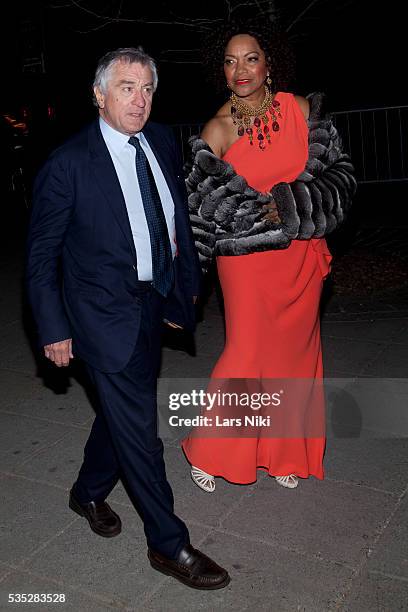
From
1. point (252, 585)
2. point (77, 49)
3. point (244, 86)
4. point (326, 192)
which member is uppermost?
point (77, 49)

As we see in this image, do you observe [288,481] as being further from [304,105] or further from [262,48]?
[262,48]

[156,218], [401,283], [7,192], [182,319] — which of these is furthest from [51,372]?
[7,192]

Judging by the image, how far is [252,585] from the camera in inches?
125

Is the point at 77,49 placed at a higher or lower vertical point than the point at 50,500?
higher

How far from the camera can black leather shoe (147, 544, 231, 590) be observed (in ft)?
10.3

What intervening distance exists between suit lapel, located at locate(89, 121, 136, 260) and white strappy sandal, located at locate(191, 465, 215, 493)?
1.54 metres

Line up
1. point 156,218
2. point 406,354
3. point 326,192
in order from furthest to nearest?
point 406,354
point 326,192
point 156,218

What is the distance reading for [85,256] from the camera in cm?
304

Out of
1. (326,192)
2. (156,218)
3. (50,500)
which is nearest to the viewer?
(156,218)

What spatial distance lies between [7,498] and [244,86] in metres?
2.48

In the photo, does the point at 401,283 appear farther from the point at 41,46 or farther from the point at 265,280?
the point at 41,46

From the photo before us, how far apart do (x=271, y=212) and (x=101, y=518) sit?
1.72 m

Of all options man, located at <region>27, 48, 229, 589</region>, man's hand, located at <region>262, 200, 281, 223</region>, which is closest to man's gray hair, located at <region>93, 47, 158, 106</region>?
man, located at <region>27, 48, 229, 589</region>
